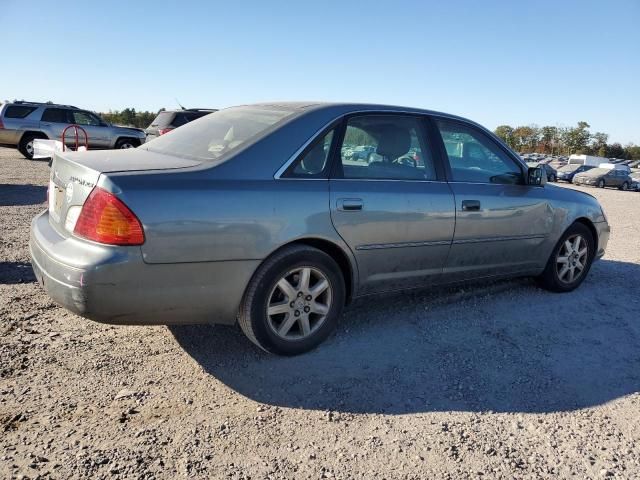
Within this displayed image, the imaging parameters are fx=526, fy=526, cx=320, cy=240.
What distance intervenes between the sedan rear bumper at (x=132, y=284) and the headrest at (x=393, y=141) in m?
1.41

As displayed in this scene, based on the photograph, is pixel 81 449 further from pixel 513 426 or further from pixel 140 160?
pixel 513 426

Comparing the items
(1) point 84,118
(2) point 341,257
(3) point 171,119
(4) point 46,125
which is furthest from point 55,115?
(2) point 341,257

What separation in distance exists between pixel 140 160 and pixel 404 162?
6.10 ft

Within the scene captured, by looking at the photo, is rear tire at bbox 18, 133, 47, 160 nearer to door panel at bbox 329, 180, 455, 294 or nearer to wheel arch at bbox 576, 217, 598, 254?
door panel at bbox 329, 180, 455, 294

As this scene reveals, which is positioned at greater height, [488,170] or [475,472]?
[488,170]

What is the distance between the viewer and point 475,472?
2348 millimetres

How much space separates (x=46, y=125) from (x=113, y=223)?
1667cm

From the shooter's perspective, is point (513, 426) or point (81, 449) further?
point (513, 426)

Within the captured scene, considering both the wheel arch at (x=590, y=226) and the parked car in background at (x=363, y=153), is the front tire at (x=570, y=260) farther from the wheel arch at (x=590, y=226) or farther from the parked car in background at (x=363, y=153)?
the parked car in background at (x=363, y=153)

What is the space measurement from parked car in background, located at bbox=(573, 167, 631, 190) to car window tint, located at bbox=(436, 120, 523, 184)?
3355 cm

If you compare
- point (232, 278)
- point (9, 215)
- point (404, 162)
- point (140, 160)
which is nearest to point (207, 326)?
point (232, 278)

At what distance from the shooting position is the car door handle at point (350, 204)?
11.0 feet

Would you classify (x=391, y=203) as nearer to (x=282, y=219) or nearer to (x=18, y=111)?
(x=282, y=219)

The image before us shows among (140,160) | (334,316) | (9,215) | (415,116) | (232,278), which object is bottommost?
(9,215)
